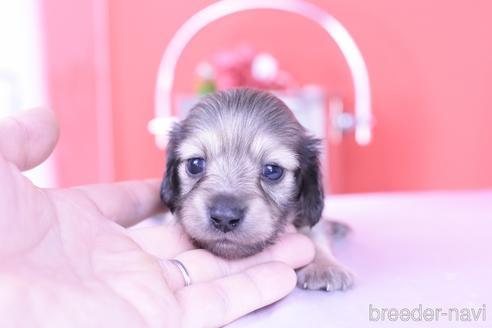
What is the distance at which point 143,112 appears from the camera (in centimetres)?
435

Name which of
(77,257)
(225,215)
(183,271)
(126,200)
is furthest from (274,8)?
(77,257)

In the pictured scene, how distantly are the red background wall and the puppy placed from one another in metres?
2.41

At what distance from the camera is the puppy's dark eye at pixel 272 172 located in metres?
1.64

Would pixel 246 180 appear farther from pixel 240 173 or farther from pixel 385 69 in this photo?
pixel 385 69

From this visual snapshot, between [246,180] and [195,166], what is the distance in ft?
0.68

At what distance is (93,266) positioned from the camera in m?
1.22

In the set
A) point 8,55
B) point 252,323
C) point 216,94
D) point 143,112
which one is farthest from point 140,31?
point 252,323

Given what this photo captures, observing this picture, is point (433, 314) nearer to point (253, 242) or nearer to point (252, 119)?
point (253, 242)

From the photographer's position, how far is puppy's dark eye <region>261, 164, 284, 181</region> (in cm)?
164

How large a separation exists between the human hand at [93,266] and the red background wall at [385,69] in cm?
279

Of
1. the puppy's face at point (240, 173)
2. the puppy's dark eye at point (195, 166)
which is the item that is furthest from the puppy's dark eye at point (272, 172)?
the puppy's dark eye at point (195, 166)

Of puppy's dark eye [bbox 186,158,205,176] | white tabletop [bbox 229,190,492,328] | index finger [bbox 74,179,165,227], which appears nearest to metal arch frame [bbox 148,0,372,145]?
white tabletop [bbox 229,190,492,328]

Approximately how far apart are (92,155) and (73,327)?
355 centimetres

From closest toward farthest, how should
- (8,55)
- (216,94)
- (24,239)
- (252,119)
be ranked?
(24,239) < (252,119) < (216,94) < (8,55)
